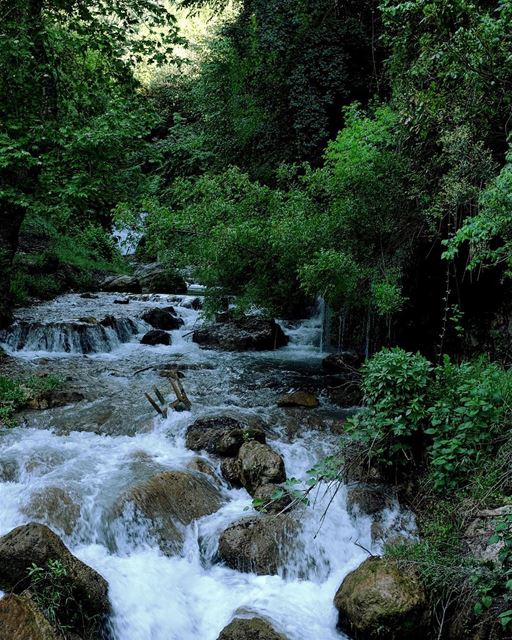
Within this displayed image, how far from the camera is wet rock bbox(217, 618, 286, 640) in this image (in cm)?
398

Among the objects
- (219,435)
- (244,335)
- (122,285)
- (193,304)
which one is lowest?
(219,435)

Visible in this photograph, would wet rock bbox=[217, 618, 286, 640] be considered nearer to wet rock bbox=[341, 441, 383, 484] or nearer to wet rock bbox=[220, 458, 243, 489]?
wet rock bbox=[341, 441, 383, 484]

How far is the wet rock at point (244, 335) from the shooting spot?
13.2m

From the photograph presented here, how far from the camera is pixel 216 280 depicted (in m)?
→ 10.8

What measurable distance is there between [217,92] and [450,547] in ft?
51.8

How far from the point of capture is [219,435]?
23.2 feet

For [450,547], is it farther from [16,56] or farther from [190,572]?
[16,56]

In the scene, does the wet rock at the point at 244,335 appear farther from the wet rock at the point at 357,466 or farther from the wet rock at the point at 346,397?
the wet rock at the point at 357,466

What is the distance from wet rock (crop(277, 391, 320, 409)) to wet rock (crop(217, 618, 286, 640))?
Answer: 15.6ft

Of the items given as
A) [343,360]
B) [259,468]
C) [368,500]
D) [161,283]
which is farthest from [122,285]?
[368,500]

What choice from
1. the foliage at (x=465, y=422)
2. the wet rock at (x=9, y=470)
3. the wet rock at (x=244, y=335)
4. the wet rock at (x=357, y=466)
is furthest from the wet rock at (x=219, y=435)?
the wet rock at (x=244, y=335)

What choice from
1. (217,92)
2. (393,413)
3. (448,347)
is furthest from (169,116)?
(393,413)

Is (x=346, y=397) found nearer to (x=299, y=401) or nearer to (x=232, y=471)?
(x=299, y=401)

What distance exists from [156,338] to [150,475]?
7.69 metres
